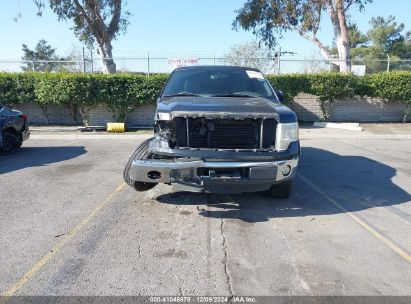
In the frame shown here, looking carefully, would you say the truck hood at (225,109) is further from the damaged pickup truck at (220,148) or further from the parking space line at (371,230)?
the parking space line at (371,230)

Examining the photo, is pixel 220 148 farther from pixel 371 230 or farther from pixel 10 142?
pixel 10 142

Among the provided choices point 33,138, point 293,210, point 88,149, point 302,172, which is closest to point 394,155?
point 302,172

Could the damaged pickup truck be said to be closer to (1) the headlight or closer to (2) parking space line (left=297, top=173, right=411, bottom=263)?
(1) the headlight

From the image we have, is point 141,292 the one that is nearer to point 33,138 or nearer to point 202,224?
point 202,224

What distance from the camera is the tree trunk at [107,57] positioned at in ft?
65.6

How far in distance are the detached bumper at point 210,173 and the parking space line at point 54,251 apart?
96 cm

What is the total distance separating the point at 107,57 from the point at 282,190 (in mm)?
18285

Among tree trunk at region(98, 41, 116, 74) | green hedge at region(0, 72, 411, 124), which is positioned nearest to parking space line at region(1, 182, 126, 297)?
green hedge at region(0, 72, 411, 124)

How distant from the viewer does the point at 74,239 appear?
436 centimetres

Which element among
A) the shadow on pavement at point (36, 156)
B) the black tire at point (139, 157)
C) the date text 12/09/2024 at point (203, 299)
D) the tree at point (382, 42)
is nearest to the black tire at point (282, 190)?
the black tire at point (139, 157)

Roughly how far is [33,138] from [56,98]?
8.35ft

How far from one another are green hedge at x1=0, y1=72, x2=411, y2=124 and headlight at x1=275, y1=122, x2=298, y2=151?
1104cm

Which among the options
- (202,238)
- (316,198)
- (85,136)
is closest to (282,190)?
(316,198)

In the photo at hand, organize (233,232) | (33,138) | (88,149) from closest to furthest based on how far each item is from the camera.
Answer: (233,232), (88,149), (33,138)
